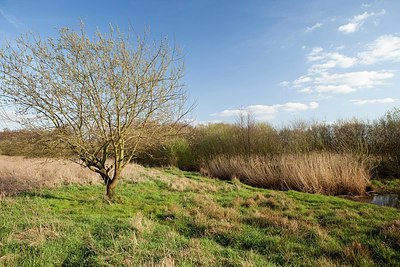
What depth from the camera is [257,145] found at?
22.2m

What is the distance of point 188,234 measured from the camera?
6352mm

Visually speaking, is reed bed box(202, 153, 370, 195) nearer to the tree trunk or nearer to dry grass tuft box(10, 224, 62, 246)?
the tree trunk

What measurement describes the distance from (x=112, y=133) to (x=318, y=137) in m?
16.4

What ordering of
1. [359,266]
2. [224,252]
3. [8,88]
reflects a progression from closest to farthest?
1. [359,266]
2. [224,252]
3. [8,88]

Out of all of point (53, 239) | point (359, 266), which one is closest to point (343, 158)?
point (359, 266)

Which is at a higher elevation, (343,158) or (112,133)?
(112,133)

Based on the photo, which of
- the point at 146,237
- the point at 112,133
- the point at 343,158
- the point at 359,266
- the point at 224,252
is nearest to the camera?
the point at 359,266

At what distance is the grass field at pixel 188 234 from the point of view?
4.68 meters

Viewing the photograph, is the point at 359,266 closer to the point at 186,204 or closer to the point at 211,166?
the point at 186,204

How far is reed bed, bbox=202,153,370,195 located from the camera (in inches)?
541

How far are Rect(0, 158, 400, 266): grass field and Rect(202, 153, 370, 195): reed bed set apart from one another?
4.34 metres

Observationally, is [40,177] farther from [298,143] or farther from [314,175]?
[298,143]

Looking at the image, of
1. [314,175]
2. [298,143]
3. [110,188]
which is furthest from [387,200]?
[110,188]

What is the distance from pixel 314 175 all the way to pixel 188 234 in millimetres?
9677
